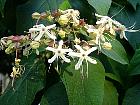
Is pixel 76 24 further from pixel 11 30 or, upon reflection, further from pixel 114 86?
pixel 11 30

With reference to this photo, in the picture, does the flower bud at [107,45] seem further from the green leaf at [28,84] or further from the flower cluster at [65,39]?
the green leaf at [28,84]

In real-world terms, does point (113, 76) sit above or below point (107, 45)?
below

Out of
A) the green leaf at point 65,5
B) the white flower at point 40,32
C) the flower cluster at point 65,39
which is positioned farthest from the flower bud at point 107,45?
the green leaf at point 65,5

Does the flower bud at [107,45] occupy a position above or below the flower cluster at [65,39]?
below

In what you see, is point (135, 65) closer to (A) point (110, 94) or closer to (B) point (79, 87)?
(A) point (110, 94)

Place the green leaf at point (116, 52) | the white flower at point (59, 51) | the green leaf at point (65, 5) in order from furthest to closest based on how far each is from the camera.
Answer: the green leaf at point (65, 5), the green leaf at point (116, 52), the white flower at point (59, 51)

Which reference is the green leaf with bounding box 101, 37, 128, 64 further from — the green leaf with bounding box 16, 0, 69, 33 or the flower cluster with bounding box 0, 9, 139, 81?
the green leaf with bounding box 16, 0, 69, 33

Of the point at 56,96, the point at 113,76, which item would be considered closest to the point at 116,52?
the point at 113,76
